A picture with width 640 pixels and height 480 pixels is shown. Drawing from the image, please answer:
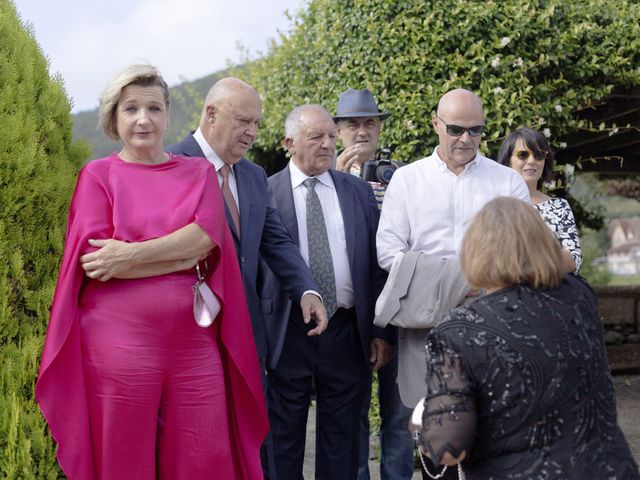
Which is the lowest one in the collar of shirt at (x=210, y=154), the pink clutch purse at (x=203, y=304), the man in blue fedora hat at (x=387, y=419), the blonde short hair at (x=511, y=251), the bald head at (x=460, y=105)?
the man in blue fedora hat at (x=387, y=419)

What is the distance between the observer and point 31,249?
276 centimetres

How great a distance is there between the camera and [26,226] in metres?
2.75

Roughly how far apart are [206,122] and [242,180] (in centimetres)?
30

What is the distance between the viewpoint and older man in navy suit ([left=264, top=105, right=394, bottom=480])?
12.3 feet

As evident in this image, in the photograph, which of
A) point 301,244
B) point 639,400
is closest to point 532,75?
point 301,244

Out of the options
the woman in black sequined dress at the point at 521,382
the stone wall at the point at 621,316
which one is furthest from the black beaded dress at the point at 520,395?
the stone wall at the point at 621,316

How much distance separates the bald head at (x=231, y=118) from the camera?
3422 mm

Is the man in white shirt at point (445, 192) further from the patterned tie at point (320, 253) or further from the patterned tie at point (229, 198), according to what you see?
the patterned tie at point (229, 198)

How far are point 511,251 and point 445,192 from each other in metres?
1.35

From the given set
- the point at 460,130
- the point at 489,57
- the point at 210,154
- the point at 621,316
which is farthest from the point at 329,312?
the point at 621,316

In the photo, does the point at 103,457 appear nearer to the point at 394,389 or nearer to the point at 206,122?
the point at 206,122

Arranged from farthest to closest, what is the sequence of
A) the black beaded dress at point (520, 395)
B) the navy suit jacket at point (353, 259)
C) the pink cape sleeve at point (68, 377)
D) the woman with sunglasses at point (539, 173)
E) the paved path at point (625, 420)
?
the paved path at point (625, 420)
the woman with sunglasses at point (539, 173)
the navy suit jacket at point (353, 259)
the pink cape sleeve at point (68, 377)
the black beaded dress at point (520, 395)

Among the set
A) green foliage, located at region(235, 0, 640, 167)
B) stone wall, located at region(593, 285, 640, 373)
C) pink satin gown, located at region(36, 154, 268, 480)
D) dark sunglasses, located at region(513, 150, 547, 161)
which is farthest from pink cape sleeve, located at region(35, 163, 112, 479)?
stone wall, located at region(593, 285, 640, 373)

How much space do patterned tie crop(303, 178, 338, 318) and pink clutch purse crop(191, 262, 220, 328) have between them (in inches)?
38.5
